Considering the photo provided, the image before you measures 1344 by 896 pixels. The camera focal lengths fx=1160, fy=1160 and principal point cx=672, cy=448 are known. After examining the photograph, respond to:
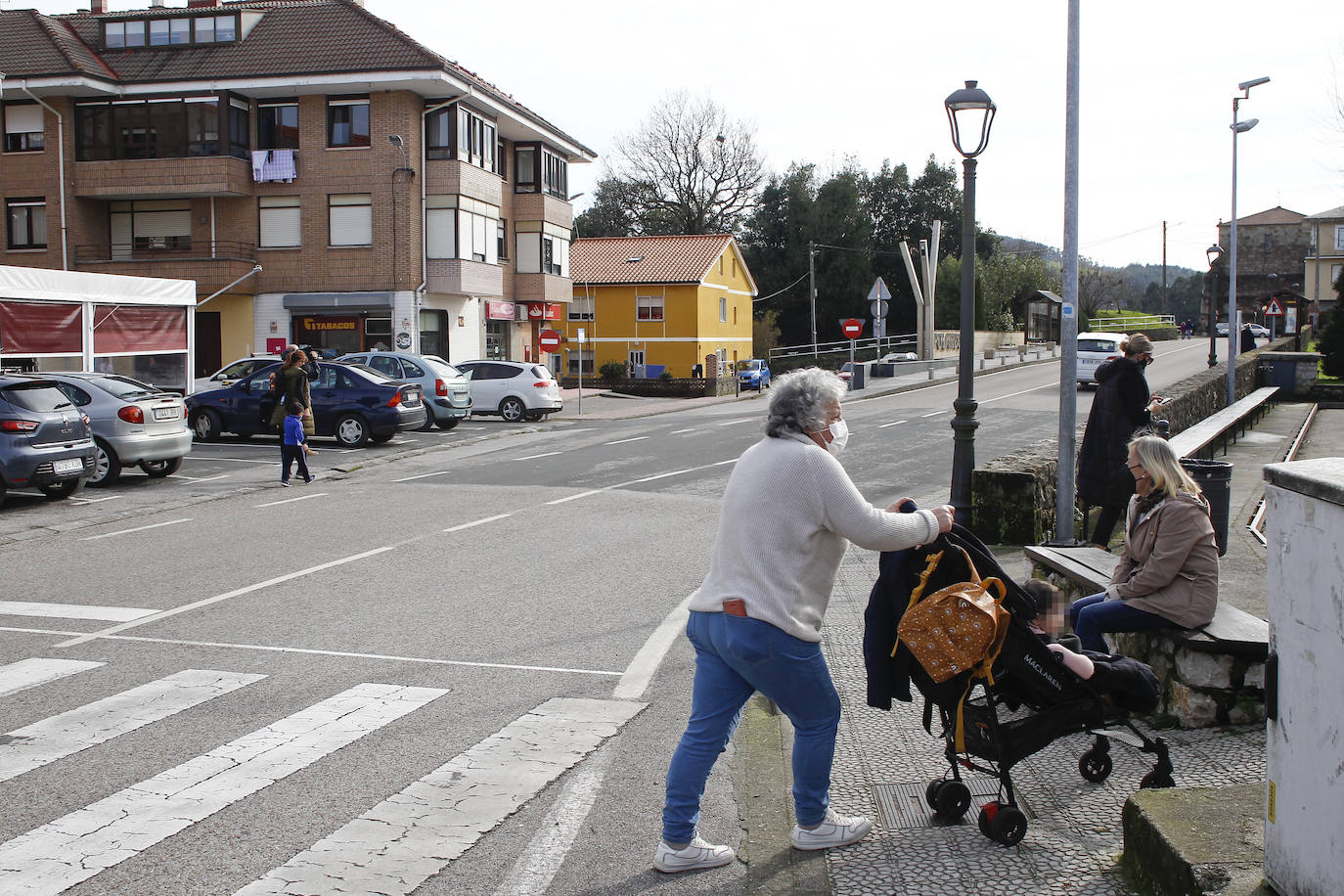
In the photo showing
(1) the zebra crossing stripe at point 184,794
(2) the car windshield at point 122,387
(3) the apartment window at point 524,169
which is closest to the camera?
(1) the zebra crossing stripe at point 184,794

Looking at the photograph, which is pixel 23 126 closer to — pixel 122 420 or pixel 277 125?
pixel 277 125

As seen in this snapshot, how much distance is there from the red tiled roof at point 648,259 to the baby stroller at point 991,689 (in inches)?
2141

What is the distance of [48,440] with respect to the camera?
1425cm

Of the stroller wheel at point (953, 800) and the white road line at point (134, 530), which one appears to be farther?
the white road line at point (134, 530)

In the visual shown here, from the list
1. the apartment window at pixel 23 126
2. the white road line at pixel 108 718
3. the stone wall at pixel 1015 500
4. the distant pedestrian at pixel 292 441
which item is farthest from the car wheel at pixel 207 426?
the apartment window at pixel 23 126

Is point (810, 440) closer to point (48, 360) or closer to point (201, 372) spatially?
point (48, 360)

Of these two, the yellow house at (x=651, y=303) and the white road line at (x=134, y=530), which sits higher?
the yellow house at (x=651, y=303)

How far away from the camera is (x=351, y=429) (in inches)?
890

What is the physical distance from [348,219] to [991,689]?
36711mm

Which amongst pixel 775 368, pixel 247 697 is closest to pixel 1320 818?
pixel 247 697

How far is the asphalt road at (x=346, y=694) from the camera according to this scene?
13.9ft

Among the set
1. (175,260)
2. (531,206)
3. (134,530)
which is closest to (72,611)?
(134,530)

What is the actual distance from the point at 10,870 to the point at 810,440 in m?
3.15

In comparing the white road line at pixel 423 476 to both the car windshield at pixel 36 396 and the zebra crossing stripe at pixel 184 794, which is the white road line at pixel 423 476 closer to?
the car windshield at pixel 36 396
